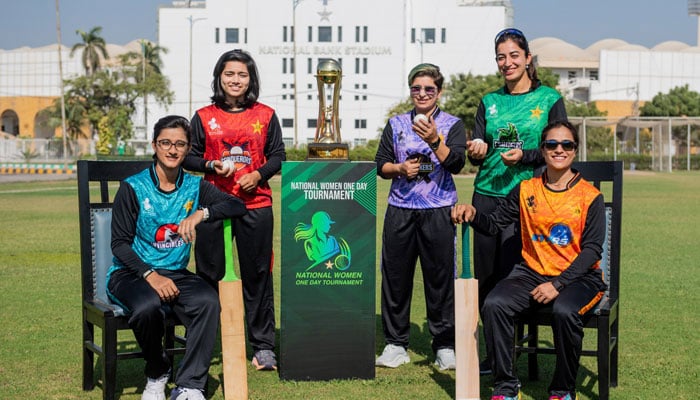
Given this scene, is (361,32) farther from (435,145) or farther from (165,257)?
(165,257)

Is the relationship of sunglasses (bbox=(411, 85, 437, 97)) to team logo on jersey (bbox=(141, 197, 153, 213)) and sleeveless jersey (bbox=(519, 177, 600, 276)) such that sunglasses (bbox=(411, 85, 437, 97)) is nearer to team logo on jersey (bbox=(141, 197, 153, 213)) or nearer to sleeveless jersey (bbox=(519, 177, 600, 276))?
sleeveless jersey (bbox=(519, 177, 600, 276))

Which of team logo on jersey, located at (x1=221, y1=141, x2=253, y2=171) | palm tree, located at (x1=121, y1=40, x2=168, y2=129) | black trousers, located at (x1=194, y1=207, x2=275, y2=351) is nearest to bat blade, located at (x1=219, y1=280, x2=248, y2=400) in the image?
black trousers, located at (x1=194, y1=207, x2=275, y2=351)

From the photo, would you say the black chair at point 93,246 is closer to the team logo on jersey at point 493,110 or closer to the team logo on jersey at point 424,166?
the team logo on jersey at point 424,166

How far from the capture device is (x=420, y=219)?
18.3ft

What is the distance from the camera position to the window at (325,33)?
237 feet

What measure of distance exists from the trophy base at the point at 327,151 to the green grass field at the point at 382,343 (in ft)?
4.68

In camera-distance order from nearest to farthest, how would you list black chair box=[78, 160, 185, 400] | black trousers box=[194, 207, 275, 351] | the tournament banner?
black chair box=[78, 160, 185, 400]
the tournament banner
black trousers box=[194, 207, 275, 351]

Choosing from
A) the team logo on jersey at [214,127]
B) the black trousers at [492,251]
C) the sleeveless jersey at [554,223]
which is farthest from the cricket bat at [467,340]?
the team logo on jersey at [214,127]

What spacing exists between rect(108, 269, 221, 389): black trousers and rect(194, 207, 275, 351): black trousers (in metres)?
0.71

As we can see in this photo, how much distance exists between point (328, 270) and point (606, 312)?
169 centimetres

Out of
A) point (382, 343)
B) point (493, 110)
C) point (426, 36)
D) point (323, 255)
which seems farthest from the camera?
point (426, 36)

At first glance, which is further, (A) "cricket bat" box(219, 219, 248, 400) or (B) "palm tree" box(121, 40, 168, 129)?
(B) "palm tree" box(121, 40, 168, 129)

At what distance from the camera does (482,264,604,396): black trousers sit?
444 centimetres

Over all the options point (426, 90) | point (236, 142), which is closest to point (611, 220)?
point (426, 90)
